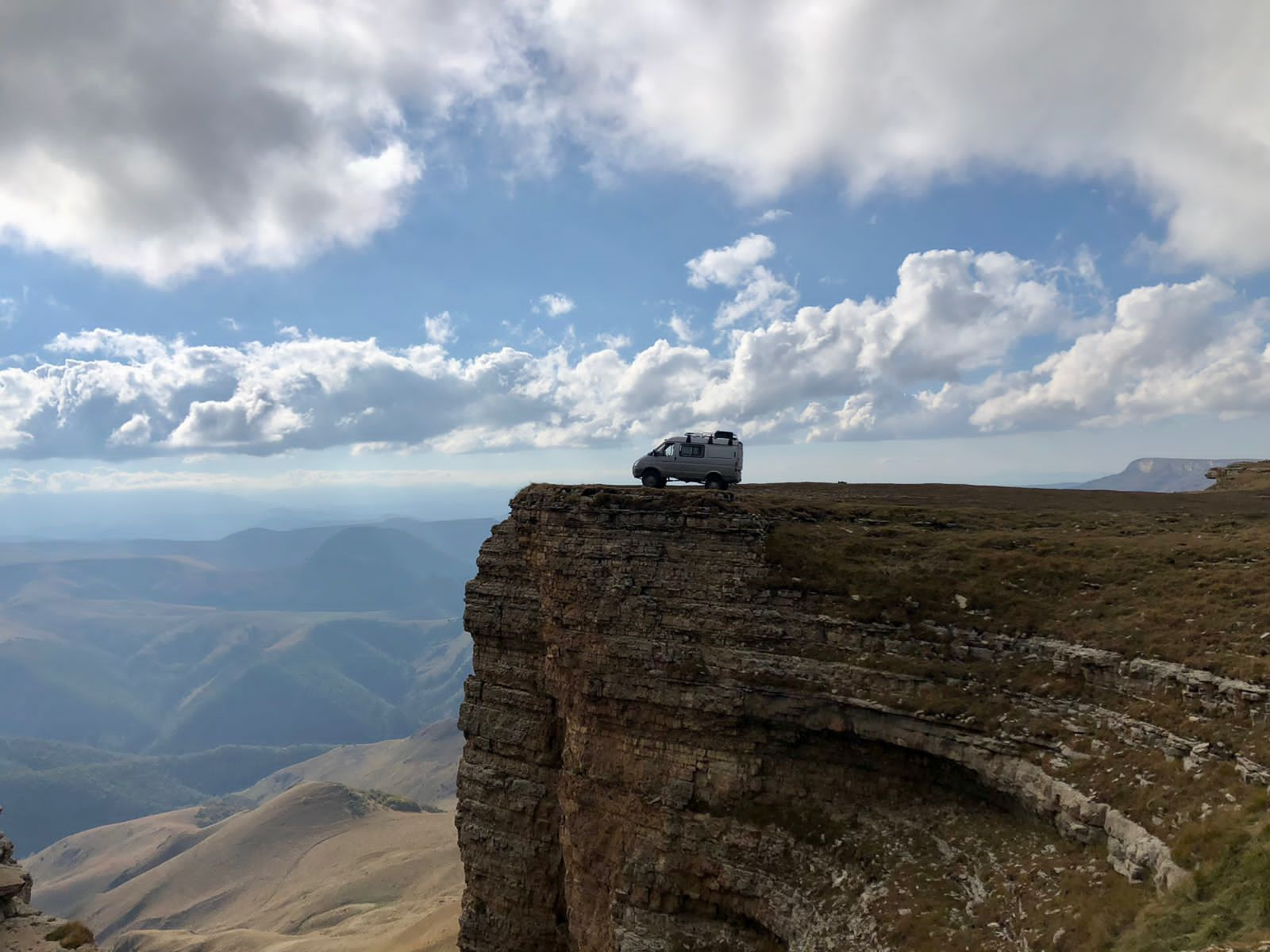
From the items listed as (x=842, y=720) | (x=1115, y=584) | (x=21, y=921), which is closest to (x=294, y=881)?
(x=21, y=921)

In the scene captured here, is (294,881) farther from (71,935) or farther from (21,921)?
(71,935)

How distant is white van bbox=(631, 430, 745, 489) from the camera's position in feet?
113

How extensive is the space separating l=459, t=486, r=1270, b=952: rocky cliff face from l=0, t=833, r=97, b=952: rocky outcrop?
16.8 meters

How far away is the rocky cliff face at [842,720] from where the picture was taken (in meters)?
16.9

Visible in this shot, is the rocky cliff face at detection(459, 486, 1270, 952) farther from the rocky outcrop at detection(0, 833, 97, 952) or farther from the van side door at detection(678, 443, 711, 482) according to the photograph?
the rocky outcrop at detection(0, 833, 97, 952)

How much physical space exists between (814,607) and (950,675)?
5283mm

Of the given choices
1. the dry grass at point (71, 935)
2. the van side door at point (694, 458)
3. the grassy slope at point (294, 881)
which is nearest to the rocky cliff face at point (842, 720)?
the van side door at point (694, 458)

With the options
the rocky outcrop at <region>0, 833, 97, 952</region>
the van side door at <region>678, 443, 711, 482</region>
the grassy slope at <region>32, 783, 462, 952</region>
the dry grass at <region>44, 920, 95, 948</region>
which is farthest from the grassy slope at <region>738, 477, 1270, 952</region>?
the grassy slope at <region>32, 783, 462, 952</region>

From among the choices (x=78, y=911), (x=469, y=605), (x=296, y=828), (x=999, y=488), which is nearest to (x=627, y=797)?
(x=469, y=605)

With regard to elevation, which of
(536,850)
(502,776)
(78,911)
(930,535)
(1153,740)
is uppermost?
(930,535)

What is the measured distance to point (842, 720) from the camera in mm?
23266

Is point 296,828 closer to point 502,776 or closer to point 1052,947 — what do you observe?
point 502,776

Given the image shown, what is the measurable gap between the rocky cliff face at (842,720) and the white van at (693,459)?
2.95 meters

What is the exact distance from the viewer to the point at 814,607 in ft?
82.8
